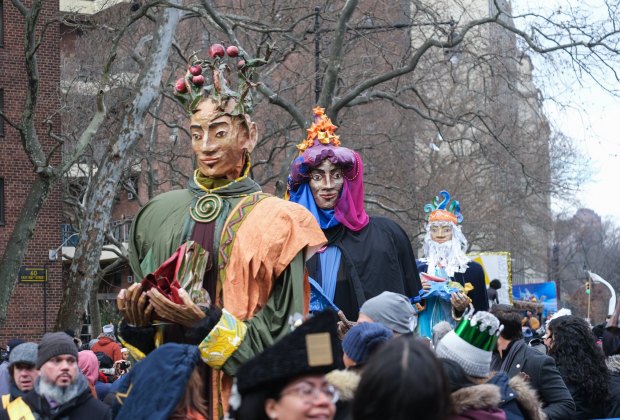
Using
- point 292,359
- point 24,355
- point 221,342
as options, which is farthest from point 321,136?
point 292,359

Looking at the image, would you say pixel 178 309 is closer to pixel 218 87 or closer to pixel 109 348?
pixel 218 87

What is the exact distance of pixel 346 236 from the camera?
8883 mm

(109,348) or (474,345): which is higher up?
(109,348)

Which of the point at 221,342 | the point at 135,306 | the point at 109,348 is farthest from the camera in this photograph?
the point at 109,348

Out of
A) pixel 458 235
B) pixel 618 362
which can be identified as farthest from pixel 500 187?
pixel 618 362

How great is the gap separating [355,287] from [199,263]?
2535 mm

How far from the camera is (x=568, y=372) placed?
898 centimetres

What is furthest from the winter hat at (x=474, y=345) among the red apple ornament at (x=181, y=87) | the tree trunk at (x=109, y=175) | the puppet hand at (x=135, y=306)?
the tree trunk at (x=109, y=175)

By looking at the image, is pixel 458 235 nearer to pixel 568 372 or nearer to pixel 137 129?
pixel 568 372

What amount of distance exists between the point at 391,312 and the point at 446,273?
5.37m

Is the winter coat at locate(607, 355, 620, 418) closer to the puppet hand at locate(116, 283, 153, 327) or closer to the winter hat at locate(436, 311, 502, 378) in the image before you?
the winter hat at locate(436, 311, 502, 378)

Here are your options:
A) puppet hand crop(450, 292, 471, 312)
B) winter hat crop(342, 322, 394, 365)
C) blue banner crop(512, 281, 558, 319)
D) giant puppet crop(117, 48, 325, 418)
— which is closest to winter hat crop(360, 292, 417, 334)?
giant puppet crop(117, 48, 325, 418)

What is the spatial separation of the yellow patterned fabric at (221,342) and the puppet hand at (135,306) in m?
0.38

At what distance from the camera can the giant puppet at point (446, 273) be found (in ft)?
34.9
